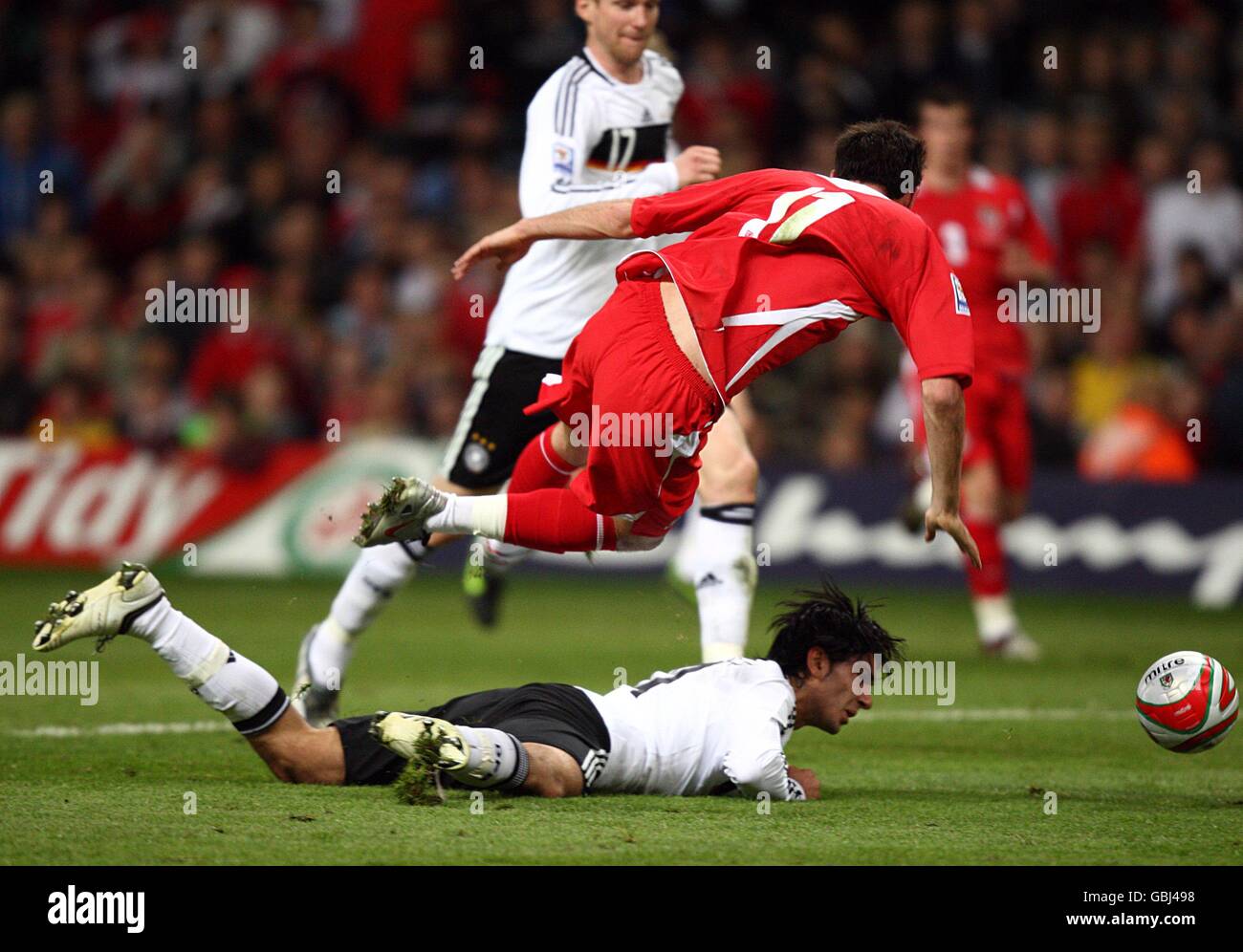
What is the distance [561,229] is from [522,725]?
159 cm

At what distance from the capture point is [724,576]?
264 inches

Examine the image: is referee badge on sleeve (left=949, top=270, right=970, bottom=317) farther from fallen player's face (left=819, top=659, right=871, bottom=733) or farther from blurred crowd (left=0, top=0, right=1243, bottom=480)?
blurred crowd (left=0, top=0, right=1243, bottom=480)

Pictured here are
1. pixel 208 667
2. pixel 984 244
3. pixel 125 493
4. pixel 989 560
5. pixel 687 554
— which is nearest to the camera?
pixel 208 667

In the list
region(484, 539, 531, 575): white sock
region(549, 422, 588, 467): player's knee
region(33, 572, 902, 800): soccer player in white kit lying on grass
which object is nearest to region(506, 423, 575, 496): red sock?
region(549, 422, 588, 467): player's knee

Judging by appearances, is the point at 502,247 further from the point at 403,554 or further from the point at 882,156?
the point at 403,554

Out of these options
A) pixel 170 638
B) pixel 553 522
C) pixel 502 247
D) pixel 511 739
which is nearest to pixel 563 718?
pixel 511 739

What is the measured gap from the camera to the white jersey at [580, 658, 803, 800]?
538 cm

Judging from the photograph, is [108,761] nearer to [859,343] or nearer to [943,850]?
[943,850]

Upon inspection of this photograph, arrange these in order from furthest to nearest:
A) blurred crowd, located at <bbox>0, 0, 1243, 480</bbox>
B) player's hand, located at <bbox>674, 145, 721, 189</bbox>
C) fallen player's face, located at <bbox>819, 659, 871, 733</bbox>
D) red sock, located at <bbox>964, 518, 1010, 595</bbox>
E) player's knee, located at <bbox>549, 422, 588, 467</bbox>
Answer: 1. blurred crowd, located at <bbox>0, 0, 1243, 480</bbox>
2. red sock, located at <bbox>964, 518, 1010, 595</bbox>
3. player's hand, located at <bbox>674, 145, 721, 189</bbox>
4. player's knee, located at <bbox>549, 422, 588, 467</bbox>
5. fallen player's face, located at <bbox>819, 659, 871, 733</bbox>

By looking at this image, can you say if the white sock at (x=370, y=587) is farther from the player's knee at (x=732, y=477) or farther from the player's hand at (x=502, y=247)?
the player's hand at (x=502, y=247)

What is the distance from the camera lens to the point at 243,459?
44.7 ft

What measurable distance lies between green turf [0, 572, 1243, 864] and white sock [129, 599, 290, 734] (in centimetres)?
28

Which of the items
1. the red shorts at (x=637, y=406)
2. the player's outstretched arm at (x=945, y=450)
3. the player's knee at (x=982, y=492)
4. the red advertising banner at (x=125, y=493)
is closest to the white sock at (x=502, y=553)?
the red shorts at (x=637, y=406)

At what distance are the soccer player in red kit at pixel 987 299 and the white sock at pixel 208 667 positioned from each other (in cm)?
541
